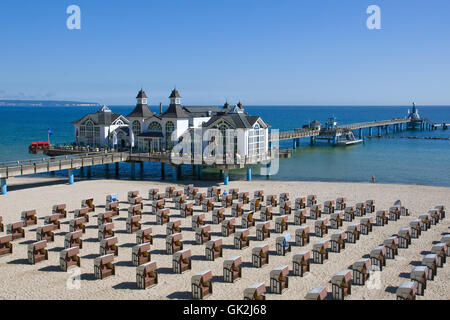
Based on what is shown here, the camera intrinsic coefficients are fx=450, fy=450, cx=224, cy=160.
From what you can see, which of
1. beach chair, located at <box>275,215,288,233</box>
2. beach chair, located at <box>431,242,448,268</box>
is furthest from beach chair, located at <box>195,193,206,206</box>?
beach chair, located at <box>431,242,448,268</box>

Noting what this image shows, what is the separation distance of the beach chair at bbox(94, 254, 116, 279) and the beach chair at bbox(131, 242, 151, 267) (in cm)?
101

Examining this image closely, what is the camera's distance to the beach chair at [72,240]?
57.5ft

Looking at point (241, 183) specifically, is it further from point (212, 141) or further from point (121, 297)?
point (121, 297)

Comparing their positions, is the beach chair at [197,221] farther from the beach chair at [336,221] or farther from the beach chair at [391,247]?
the beach chair at [391,247]

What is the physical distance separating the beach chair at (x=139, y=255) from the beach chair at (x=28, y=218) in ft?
26.1

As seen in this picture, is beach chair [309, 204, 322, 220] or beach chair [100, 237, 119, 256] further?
beach chair [309, 204, 322, 220]

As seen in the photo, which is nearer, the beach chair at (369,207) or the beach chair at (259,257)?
the beach chair at (259,257)

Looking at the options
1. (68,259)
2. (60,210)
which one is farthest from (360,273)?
(60,210)

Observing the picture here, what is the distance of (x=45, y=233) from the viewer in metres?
18.9

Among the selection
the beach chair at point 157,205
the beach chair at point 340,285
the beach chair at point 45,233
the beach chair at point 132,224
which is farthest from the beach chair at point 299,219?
the beach chair at point 45,233

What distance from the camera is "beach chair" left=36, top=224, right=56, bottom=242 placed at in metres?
18.7

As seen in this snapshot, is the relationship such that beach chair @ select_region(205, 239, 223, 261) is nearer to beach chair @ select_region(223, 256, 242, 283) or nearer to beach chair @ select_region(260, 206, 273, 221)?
beach chair @ select_region(223, 256, 242, 283)

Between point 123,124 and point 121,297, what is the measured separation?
34.2 metres
